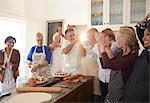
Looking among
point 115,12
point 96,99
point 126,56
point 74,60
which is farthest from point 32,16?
point 126,56

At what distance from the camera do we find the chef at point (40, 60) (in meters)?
2.87

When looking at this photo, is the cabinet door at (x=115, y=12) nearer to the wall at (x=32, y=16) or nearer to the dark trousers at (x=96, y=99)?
the wall at (x=32, y=16)

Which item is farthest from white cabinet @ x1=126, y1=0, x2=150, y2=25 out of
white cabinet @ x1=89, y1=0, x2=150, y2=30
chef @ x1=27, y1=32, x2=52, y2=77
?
chef @ x1=27, y1=32, x2=52, y2=77

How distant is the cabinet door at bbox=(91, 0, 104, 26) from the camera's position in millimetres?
4051

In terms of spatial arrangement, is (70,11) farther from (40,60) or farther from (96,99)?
(96,99)

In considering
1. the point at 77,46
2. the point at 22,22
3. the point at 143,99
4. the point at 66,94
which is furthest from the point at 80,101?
the point at 22,22

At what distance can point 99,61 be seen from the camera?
2695mm

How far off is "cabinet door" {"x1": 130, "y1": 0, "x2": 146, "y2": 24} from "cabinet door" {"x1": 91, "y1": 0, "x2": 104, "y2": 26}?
538mm

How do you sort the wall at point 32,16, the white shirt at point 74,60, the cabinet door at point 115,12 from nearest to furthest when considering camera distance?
the white shirt at point 74,60 → the cabinet door at point 115,12 → the wall at point 32,16

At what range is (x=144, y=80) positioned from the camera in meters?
1.47

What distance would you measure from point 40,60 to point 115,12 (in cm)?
177

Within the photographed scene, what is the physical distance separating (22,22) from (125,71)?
2881mm

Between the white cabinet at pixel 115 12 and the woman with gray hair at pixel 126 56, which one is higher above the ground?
the white cabinet at pixel 115 12

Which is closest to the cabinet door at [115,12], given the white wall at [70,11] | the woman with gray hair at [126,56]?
the white wall at [70,11]
